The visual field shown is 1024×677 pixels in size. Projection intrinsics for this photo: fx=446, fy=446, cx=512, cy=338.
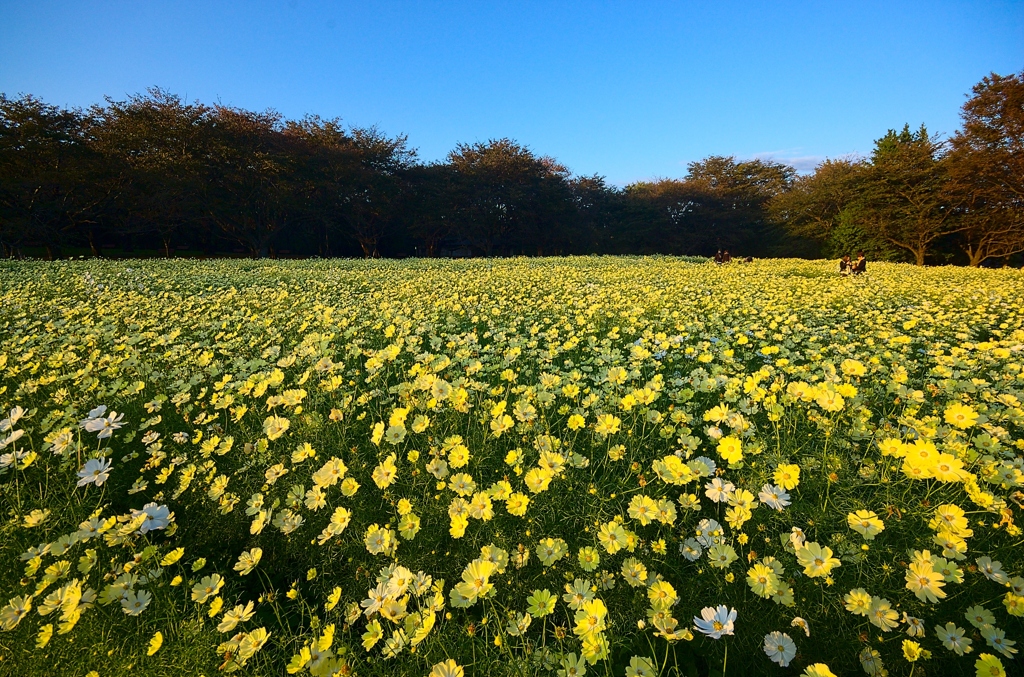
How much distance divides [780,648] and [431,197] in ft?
126

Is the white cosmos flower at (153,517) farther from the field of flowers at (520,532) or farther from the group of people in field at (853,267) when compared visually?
the group of people in field at (853,267)

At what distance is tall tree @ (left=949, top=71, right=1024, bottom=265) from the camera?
79.4 ft

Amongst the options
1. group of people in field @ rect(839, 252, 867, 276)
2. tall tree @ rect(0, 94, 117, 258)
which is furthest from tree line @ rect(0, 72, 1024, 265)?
group of people in field @ rect(839, 252, 867, 276)

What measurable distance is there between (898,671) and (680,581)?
2.14 ft

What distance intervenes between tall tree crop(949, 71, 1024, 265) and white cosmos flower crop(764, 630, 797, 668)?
120 feet

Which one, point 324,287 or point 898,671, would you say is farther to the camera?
point 324,287

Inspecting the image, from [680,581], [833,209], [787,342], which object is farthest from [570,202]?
[680,581]

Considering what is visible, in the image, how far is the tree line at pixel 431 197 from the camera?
75.4 feet

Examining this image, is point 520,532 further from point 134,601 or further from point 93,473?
point 93,473

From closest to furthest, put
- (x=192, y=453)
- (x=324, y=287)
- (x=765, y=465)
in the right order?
(x=765, y=465), (x=192, y=453), (x=324, y=287)

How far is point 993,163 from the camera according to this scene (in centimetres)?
2536

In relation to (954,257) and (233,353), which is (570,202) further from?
(233,353)

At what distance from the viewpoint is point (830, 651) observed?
1.48 m

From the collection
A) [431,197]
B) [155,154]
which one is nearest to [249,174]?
[155,154]
